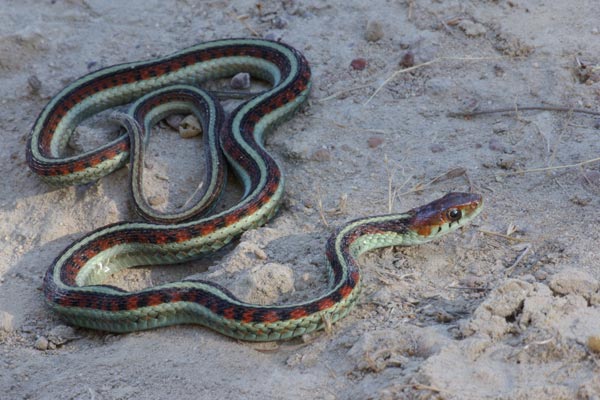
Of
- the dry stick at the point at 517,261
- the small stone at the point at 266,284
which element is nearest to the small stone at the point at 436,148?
the dry stick at the point at 517,261

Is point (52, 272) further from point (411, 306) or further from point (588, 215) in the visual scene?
point (588, 215)

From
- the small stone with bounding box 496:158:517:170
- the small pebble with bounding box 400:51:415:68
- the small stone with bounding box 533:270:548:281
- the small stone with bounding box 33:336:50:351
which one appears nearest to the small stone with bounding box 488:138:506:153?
the small stone with bounding box 496:158:517:170

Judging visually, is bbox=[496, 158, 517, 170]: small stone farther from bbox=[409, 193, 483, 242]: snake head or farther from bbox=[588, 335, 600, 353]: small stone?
bbox=[588, 335, 600, 353]: small stone

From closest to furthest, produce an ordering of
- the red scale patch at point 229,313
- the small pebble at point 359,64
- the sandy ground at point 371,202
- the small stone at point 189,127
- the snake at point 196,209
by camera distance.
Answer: the sandy ground at point 371,202
the red scale patch at point 229,313
the snake at point 196,209
the small stone at point 189,127
the small pebble at point 359,64

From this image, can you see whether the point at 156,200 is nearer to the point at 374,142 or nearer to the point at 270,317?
the point at 374,142

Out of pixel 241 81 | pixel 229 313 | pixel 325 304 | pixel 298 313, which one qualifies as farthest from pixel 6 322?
pixel 241 81

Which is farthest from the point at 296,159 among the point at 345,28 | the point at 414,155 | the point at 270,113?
the point at 345,28

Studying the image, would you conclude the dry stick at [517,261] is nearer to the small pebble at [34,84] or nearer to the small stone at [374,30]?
the small stone at [374,30]
